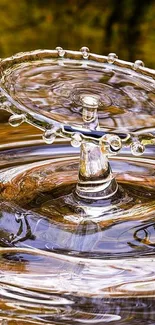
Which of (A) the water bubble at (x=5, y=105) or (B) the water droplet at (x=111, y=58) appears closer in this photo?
(A) the water bubble at (x=5, y=105)

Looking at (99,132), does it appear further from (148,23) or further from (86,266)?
(148,23)

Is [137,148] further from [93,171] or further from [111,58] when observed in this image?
[111,58]

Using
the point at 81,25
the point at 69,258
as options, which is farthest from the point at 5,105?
the point at 81,25

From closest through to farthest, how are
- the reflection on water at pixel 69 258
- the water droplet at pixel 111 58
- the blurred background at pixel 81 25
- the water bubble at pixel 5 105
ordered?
the reflection on water at pixel 69 258 < the water bubble at pixel 5 105 < the water droplet at pixel 111 58 < the blurred background at pixel 81 25

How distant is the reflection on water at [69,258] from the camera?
57cm

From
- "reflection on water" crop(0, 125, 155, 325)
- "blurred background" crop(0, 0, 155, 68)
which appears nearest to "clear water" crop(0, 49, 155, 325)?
"reflection on water" crop(0, 125, 155, 325)

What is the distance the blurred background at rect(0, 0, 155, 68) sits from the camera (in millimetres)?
1688

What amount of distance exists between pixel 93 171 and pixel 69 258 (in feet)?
0.38

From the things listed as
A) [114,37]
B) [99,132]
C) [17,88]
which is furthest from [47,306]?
[114,37]

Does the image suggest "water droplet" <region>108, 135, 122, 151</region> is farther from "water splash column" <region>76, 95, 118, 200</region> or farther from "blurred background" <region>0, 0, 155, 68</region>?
"blurred background" <region>0, 0, 155, 68</region>

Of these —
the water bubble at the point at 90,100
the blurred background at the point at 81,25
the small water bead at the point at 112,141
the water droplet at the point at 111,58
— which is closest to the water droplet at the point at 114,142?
the small water bead at the point at 112,141

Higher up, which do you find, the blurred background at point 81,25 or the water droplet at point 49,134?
the blurred background at point 81,25

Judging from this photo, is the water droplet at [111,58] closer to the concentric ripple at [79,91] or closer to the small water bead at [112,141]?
the concentric ripple at [79,91]

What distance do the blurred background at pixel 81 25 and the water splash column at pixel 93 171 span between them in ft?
3.06
